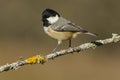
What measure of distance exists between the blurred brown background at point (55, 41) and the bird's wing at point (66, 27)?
4.56 m

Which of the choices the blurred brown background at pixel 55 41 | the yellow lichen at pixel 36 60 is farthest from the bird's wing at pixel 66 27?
the blurred brown background at pixel 55 41

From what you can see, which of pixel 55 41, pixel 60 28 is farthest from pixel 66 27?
pixel 55 41

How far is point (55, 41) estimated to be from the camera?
38.8 feet

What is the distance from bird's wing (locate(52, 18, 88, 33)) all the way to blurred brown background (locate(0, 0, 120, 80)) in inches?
179

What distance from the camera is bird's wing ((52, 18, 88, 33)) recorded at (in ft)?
17.2

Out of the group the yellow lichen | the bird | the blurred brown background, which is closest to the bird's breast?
the bird

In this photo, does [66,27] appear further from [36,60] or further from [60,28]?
[36,60]

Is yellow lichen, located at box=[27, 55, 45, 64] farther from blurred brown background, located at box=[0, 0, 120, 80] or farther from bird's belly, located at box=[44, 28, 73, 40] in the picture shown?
blurred brown background, located at box=[0, 0, 120, 80]

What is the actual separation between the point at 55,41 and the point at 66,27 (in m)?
6.58

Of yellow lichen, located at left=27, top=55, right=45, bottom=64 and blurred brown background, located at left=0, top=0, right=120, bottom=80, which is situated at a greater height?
blurred brown background, located at left=0, top=0, right=120, bottom=80

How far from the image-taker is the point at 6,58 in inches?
415

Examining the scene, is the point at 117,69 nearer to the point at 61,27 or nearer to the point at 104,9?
Answer: the point at 104,9

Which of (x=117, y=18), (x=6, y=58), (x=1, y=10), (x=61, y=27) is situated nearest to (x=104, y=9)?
(x=117, y=18)

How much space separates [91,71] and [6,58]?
1.52 meters
